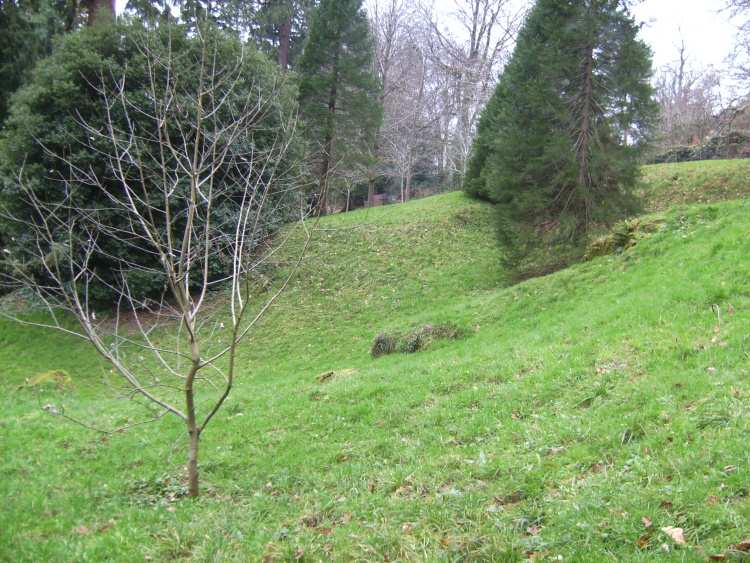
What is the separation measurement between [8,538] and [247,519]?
7.65 feet

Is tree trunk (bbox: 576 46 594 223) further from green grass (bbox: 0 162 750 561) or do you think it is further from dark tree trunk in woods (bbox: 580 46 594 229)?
green grass (bbox: 0 162 750 561)

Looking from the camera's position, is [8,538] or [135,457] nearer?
[8,538]

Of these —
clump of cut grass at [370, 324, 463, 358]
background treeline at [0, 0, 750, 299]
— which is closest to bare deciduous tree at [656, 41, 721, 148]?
background treeline at [0, 0, 750, 299]

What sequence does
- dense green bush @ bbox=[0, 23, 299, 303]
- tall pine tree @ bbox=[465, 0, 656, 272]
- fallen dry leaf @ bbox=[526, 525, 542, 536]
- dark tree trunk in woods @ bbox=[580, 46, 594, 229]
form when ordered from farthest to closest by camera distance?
dense green bush @ bbox=[0, 23, 299, 303]
dark tree trunk in woods @ bbox=[580, 46, 594, 229]
tall pine tree @ bbox=[465, 0, 656, 272]
fallen dry leaf @ bbox=[526, 525, 542, 536]

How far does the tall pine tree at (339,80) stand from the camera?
24891 millimetres

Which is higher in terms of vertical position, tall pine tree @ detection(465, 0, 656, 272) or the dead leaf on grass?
tall pine tree @ detection(465, 0, 656, 272)

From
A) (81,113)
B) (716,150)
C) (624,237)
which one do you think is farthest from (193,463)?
(716,150)

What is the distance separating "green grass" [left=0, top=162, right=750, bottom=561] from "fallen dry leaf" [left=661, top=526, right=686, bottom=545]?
0.05 meters

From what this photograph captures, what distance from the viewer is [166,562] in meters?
4.38

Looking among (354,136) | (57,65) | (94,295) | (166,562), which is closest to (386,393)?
(166,562)

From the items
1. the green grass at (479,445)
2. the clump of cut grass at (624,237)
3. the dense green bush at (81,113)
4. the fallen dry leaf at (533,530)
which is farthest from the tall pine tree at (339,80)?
the fallen dry leaf at (533,530)

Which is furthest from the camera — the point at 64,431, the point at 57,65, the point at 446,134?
the point at 446,134

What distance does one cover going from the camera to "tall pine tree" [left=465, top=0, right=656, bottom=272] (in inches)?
527

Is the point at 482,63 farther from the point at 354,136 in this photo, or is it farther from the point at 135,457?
the point at 135,457
